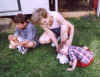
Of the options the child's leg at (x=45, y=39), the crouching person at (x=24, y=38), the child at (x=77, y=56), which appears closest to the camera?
the child at (x=77, y=56)

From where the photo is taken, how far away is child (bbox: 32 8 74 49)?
2496mm

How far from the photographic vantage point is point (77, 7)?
505cm

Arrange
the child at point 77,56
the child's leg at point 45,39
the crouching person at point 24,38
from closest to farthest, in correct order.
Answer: the child at point 77,56 < the crouching person at point 24,38 < the child's leg at point 45,39

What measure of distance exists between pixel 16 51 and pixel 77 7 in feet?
8.88

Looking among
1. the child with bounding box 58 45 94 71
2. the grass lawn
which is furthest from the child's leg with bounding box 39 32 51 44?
the child with bounding box 58 45 94 71

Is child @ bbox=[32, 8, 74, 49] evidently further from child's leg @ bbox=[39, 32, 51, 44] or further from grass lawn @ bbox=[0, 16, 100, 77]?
grass lawn @ bbox=[0, 16, 100, 77]

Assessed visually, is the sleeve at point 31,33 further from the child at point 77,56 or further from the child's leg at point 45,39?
the child at point 77,56

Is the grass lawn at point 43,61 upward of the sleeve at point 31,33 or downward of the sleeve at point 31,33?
downward

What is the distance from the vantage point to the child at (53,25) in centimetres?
250

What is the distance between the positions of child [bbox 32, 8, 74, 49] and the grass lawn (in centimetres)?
33

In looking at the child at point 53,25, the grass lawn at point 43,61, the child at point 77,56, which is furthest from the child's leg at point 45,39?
the child at point 77,56

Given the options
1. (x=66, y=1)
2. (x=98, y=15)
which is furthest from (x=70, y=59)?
(x=66, y=1)

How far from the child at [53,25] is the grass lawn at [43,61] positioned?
325 mm

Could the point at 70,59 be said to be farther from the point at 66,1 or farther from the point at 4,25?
the point at 66,1
